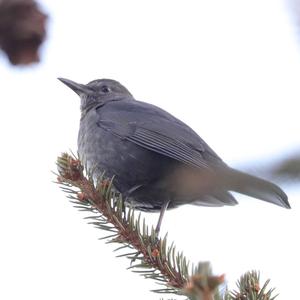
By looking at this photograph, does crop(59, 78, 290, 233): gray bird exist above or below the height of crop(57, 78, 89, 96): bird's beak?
below

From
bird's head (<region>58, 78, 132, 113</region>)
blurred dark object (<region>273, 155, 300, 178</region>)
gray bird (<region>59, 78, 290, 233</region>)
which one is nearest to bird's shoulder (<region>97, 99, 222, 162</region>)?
gray bird (<region>59, 78, 290, 233</region>)

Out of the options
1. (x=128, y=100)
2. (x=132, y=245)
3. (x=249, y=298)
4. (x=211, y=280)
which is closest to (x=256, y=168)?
(x=211, y=280)

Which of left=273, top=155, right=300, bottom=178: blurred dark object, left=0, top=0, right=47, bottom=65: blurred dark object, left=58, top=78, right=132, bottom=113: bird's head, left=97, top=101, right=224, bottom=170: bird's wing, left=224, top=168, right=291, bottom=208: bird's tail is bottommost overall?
left=273, top=155, right=300, bottom=178: blurred dark object

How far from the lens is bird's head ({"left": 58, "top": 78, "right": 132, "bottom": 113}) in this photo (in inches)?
201

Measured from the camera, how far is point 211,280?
0.51 meters

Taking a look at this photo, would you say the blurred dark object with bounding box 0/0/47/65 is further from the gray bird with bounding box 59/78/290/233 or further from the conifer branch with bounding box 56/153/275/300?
the gray bird with bounding box 59/78/290/233

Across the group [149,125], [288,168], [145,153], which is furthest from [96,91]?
[288,168]

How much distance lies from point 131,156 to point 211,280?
3351 mm

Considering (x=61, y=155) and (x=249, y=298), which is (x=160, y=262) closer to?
(x=249, y=298)

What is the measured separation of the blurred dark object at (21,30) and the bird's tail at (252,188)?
77cm

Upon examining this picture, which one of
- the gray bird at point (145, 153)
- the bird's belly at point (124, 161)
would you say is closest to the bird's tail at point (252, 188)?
the gray bird at point (145, 153)

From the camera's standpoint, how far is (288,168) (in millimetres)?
562

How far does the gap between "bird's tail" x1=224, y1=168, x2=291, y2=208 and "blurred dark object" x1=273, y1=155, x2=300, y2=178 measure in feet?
2.09

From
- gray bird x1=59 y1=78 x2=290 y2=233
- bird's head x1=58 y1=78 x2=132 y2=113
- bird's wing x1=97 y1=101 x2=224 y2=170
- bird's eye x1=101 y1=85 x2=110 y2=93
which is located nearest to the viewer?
gray bird x1=59 y1=78 x2=290 y2=233
